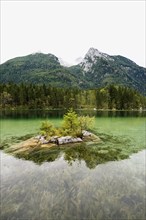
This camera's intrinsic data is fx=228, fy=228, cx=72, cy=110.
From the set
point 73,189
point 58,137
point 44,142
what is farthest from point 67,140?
point 73,189

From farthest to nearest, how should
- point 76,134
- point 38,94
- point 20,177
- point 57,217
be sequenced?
point 38,94 < point 76,134 < point 20,177 < point 57,217

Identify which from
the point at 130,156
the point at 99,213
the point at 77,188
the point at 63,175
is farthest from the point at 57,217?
the point at 130,156

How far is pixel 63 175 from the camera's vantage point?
27.4 metres

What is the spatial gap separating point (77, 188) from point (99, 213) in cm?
541

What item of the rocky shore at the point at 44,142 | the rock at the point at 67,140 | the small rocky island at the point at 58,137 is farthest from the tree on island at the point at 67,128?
the rock at the point at 67,140

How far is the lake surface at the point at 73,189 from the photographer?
18344mm

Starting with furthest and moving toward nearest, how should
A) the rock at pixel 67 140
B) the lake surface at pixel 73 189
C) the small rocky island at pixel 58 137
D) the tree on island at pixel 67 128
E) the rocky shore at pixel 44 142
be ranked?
the tree on island at pixel 67 128 < the rock at pixel 67 140 < the small rocky island at pixel 58 137 < the rocky shore at pixel 44 142 < the lake surface at pixel 73 189

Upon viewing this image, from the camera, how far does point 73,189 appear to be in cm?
2309

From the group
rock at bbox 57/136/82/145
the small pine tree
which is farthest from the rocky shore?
the small pine tree

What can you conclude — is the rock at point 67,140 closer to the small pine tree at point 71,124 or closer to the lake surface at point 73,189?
the small pine tree at point 71,124

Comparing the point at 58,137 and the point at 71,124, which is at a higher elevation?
the point at 71,124

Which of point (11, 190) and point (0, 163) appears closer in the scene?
point (11, 190)

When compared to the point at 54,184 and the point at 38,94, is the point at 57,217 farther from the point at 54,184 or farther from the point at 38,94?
the point at 38,94

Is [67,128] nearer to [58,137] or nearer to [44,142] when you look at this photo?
[58,137]
